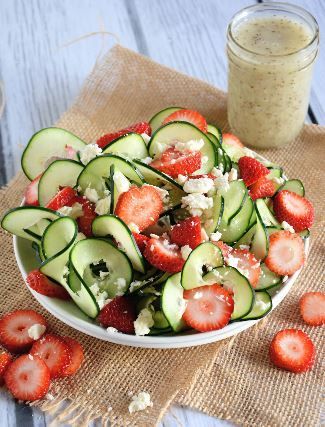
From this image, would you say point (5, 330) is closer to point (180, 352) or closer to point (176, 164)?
point (180, 352)

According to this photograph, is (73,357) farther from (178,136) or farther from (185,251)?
(178,136)

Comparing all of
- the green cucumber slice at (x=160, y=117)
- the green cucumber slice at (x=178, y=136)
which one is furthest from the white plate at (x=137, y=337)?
the green cucumber slice at (x=160, y=117)

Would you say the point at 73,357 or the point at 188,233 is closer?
the point at 188,233

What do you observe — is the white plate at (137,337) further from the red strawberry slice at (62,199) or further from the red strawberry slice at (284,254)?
the red strawberry slice at (62,199)

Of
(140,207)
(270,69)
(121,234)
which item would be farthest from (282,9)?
(121,234)

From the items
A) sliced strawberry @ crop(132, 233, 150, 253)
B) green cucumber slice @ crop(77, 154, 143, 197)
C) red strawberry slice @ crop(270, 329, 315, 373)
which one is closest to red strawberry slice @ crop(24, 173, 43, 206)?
green cucumber slice @ crop(77, 154, 143, 197)

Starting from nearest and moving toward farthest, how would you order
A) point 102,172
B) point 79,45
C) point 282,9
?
point 102,172 → point 282,9 → point 79,45

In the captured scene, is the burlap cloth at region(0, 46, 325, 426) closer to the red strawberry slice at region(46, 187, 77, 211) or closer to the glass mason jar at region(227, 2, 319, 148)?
the red strawberry slice at region(46, 187, 77, 211)
